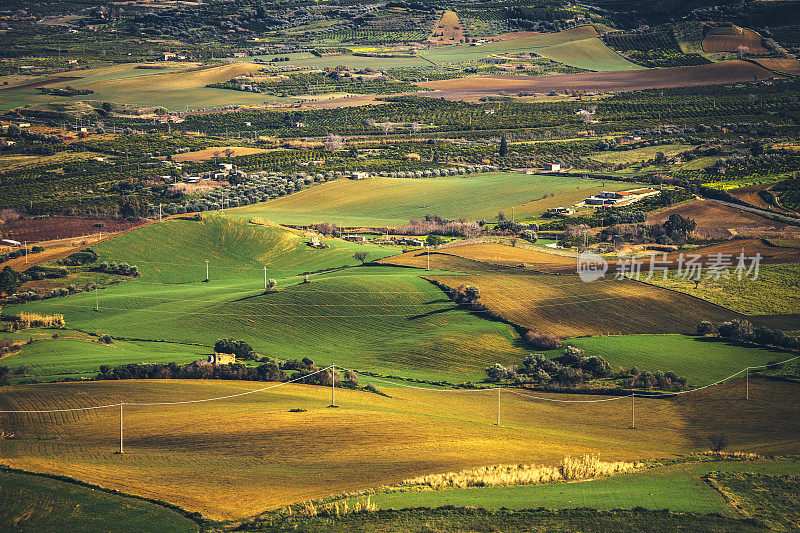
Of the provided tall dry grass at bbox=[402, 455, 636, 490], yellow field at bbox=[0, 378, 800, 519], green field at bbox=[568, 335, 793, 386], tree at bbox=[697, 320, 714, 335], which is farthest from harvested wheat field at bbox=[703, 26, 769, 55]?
tall dry grass at bbox=[402, 455, 636, 490]

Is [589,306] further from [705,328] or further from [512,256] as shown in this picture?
[512,256]

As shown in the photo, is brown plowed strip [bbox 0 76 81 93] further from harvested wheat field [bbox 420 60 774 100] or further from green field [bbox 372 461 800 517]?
green field [bbox 372 461 800 517]

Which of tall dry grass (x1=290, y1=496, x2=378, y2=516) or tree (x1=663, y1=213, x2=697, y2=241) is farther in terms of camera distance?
tree (x1=663, y1=213, x2=697, y2=241)

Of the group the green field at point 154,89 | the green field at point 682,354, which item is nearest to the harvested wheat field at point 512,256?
the green field at point 682,354

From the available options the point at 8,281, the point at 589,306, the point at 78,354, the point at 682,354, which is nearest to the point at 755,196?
the point at 589,306

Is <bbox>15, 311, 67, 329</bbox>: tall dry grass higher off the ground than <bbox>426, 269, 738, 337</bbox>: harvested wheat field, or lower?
lower
